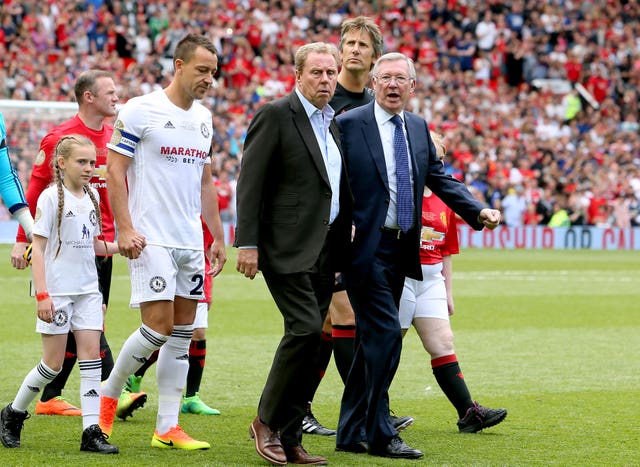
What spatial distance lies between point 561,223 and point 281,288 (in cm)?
2529

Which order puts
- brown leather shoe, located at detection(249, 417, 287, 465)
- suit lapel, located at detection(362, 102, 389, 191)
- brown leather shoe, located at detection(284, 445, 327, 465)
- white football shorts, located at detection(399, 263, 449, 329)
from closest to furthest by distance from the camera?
brown leather shoe, located at detection(249, 417, 287, 465) → brown leather shoe, located at detection(284, 445, 327, 465) → suit lapel, located at detection(362, 102, 389, 191) → white football shorts, located at detection(399, 263, 449, 329)

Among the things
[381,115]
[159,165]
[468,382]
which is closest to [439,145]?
Result: [381,115]

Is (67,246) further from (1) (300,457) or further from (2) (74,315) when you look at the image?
(1) (300,457)

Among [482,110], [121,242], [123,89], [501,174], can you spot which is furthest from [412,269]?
[482,110]

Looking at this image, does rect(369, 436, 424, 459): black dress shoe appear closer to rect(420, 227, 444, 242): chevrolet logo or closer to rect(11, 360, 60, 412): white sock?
rect(420, 227, 444, 242): chevrolet logo

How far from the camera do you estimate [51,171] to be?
7.70 meters

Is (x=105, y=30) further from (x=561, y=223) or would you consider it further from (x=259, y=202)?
(x=259, y=202)

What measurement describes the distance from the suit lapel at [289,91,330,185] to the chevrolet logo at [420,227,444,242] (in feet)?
5.08

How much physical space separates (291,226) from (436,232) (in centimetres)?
173

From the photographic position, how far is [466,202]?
272 inches

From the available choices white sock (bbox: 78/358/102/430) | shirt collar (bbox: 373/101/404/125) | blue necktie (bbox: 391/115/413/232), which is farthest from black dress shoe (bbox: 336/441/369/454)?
shirt collar (bbox: 373/101/404/125)

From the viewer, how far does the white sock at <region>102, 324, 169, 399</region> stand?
6.61 metres

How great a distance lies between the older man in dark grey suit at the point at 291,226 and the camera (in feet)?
20.6

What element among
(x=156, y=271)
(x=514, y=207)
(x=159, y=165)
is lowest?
(x=514, y=207)
